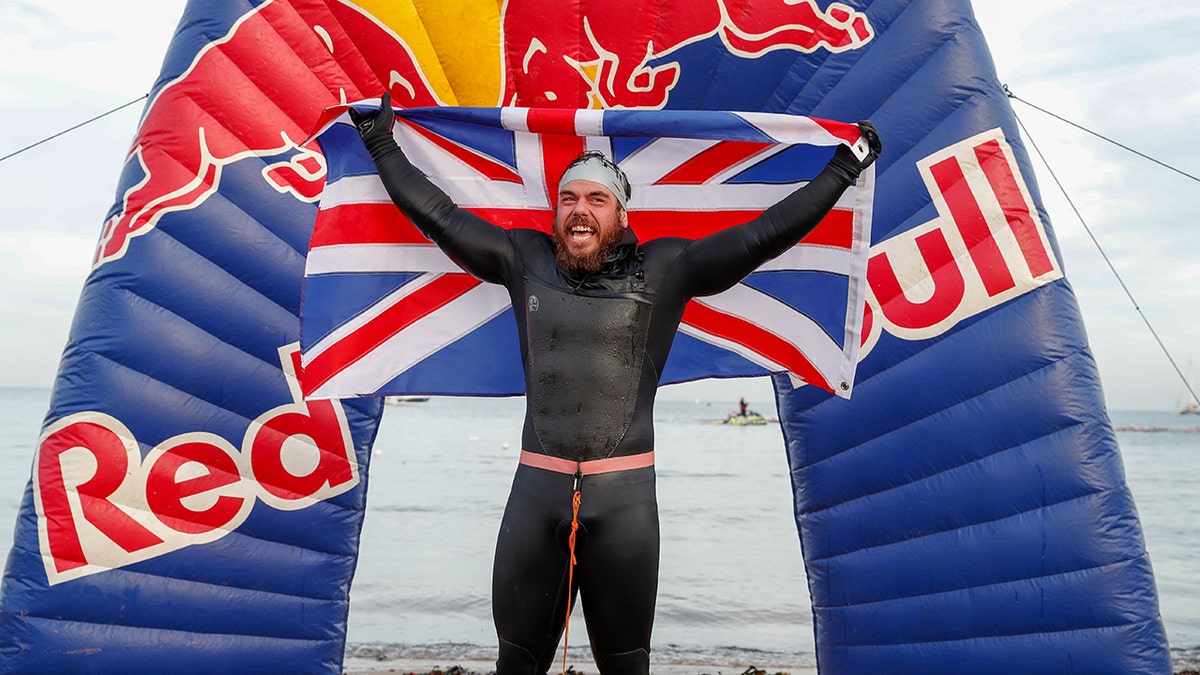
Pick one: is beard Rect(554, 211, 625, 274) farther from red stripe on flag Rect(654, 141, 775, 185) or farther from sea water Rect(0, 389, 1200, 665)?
sea water Rect(0, 389, 1200, 665)

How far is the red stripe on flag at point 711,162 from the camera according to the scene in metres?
3.24

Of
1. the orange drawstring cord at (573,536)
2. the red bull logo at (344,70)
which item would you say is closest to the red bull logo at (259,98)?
the red bull logo at (344,70)

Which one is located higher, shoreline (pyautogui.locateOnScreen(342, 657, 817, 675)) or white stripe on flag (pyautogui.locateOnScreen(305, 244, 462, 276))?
white stripe on flag (pyautogui.locateOnScreen(305, 244, 462, 276))

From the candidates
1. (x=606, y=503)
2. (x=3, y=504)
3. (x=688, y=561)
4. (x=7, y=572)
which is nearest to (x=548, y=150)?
(x=606, y=503)

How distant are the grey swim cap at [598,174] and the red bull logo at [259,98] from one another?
1.88 m

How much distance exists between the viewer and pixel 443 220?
101 inches

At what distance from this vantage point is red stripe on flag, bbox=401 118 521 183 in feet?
10.3

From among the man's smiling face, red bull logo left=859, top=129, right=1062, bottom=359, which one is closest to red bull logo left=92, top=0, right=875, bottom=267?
red bull logo left=859, top=129, right=1062, bottom=359

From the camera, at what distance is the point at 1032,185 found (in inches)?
155

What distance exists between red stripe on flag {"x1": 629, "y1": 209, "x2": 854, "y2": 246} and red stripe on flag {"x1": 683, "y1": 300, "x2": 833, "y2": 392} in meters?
0.28

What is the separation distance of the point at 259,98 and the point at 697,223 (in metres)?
2.12

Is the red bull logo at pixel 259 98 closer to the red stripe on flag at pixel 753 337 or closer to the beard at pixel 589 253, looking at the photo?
the red stripe on flag at pixel 753 337

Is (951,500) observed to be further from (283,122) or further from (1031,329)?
(283,122)

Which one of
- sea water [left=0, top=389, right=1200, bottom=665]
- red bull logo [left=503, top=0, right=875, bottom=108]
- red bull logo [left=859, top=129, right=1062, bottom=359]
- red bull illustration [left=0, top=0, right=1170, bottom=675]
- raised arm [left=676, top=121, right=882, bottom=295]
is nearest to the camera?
raised arm [left=676, top=121, right=882, bottom=295]
